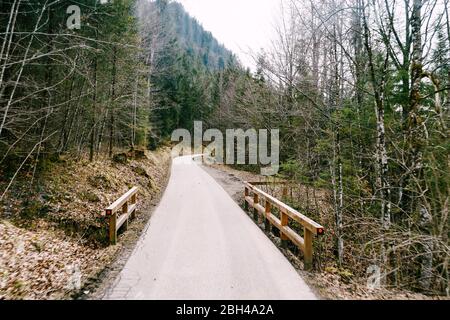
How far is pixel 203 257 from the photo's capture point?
4.88 metres

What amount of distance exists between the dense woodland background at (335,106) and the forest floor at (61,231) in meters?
0.73

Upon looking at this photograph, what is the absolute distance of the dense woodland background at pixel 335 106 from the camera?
14.9 feet

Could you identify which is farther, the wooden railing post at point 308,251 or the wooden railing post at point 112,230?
the wooden railing post at point 112,230

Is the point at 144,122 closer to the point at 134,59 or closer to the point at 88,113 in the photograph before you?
the point at 134,59

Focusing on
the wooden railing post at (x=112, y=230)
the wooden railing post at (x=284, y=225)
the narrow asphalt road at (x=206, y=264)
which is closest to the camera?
the narrow asphalt road at (x=206, y=264)

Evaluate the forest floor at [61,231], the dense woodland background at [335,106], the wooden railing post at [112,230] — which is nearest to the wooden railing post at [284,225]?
the dense woodland background at [335,106]

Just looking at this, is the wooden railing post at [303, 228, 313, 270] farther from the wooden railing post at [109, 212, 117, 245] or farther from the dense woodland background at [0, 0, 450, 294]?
the wooden railing post at [109, 212, 117, 245]

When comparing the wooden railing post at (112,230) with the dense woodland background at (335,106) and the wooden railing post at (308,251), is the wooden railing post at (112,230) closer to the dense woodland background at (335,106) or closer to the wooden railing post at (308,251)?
the dense woodland background at (335,106)

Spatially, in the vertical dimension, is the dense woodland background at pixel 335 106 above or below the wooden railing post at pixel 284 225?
above

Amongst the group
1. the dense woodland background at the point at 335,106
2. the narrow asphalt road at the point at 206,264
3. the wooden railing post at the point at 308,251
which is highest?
the dense woodland background at the point at 335,106
